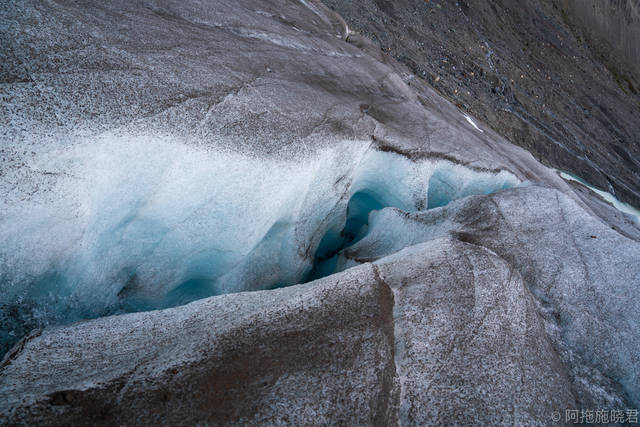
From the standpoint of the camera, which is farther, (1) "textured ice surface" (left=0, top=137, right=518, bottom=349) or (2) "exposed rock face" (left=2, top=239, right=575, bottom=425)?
(1) "textured ice surface" (left=0, top=137, right=518, bottom=349)

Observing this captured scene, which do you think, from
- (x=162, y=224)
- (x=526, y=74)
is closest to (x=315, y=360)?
(x=162, y=224)

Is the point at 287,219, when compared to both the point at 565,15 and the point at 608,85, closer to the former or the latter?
the point at 608,85

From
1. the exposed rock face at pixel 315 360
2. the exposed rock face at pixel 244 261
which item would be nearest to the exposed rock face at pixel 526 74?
the exposed rock face at pixel 244 261

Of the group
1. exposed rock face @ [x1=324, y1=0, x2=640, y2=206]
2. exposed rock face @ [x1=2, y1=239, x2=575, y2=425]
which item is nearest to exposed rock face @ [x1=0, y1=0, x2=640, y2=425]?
exposed rock face @ [x1=2, y1=239, x2=575, y2=425]

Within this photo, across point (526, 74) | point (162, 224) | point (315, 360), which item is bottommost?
point (162, 224)

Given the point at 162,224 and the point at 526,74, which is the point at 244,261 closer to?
the point at 162,224

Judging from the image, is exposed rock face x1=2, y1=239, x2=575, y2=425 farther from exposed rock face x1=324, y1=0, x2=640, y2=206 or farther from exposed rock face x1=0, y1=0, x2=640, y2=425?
exposed rock face x1=324, y1=0, x2=640, y2=206

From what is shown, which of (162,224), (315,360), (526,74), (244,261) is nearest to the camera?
(315,360)
